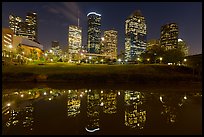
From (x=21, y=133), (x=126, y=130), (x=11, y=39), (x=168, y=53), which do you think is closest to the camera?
(x=21, y=133)

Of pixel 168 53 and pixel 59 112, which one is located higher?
pixel 168 53

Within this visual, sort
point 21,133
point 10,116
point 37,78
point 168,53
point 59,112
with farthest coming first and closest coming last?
point 168,53, point 37,78, point 59,112, point 10,116, point 21,133

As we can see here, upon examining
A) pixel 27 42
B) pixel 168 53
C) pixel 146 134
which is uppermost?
pixel 27 42

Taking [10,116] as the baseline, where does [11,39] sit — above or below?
above

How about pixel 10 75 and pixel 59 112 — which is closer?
pixel 59 112

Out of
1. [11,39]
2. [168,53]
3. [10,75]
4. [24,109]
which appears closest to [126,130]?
[24,109]

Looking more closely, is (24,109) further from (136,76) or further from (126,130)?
(136,76)

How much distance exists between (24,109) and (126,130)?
9735 mm

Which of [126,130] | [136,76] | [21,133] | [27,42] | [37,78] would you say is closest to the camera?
[21,133]

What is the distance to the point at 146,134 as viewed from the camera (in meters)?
12.3

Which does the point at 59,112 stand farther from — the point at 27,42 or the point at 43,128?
the point at 27,42

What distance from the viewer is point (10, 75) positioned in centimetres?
5931

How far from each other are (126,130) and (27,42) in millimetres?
163710

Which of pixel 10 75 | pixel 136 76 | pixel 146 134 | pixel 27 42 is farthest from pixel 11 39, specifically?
pixel 146 134
